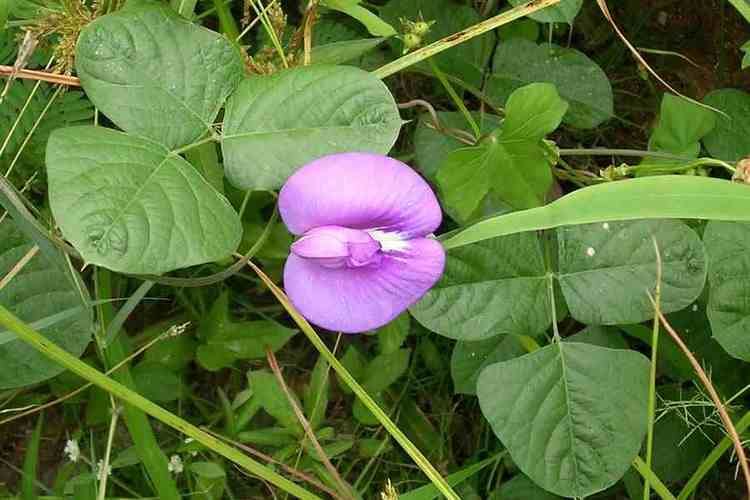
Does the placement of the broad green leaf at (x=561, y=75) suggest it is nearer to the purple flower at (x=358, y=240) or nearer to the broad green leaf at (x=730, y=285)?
the broad green leaf at (x=730, y=285)

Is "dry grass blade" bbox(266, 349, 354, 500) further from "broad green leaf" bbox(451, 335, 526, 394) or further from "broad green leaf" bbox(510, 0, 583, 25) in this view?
"broad green leaf" bbox(510, 0, 583, 25)

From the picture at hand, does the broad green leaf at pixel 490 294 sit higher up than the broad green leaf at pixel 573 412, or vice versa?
the broad green leaf at pixel 490 294

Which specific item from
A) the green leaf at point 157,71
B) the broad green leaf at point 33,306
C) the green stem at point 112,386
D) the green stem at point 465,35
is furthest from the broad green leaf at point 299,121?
the broad green leaf at point 33,306

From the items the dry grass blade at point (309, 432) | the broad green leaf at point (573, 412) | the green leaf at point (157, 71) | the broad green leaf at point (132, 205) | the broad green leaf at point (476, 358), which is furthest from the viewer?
the broad green leaf at point (476, 358)

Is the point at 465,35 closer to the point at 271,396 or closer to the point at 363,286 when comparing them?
the point at 363,286

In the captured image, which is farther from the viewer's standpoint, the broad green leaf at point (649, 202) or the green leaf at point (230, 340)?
the green leaf at point (230, 340)

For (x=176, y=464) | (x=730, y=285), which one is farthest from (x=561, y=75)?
(x=176, y=464)
